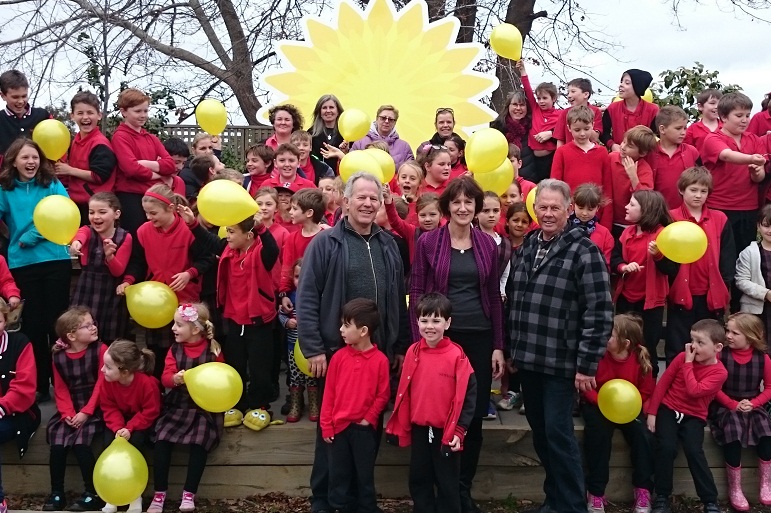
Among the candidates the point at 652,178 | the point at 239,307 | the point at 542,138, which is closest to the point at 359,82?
the point at 542,138

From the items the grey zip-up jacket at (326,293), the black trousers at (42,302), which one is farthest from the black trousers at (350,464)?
the black trousers at (42,302)

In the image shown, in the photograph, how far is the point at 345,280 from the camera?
3.67 m

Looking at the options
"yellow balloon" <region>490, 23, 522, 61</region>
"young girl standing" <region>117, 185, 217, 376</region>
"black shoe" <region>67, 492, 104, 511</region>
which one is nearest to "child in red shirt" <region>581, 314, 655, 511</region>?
"young girl standing" <region>117, 185, 217, 376</region>

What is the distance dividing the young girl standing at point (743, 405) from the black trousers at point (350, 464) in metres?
1.89

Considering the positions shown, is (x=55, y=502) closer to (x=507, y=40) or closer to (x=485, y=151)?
(x=485, y=151)

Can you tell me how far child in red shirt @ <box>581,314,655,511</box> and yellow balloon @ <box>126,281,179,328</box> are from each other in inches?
89.7

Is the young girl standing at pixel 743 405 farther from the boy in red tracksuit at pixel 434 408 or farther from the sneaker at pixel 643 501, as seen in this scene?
the boy in red tracksuit at pixel 434 408

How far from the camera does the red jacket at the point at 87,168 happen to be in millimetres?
5133

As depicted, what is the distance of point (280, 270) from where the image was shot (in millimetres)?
4508

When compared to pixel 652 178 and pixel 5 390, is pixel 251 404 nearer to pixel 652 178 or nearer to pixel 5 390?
pixel 5 390

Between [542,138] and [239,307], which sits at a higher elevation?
[542,138]

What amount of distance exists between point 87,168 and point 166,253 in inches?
44.8

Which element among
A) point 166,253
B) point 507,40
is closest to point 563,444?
point 166,253

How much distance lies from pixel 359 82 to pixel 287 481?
4.58 meters
